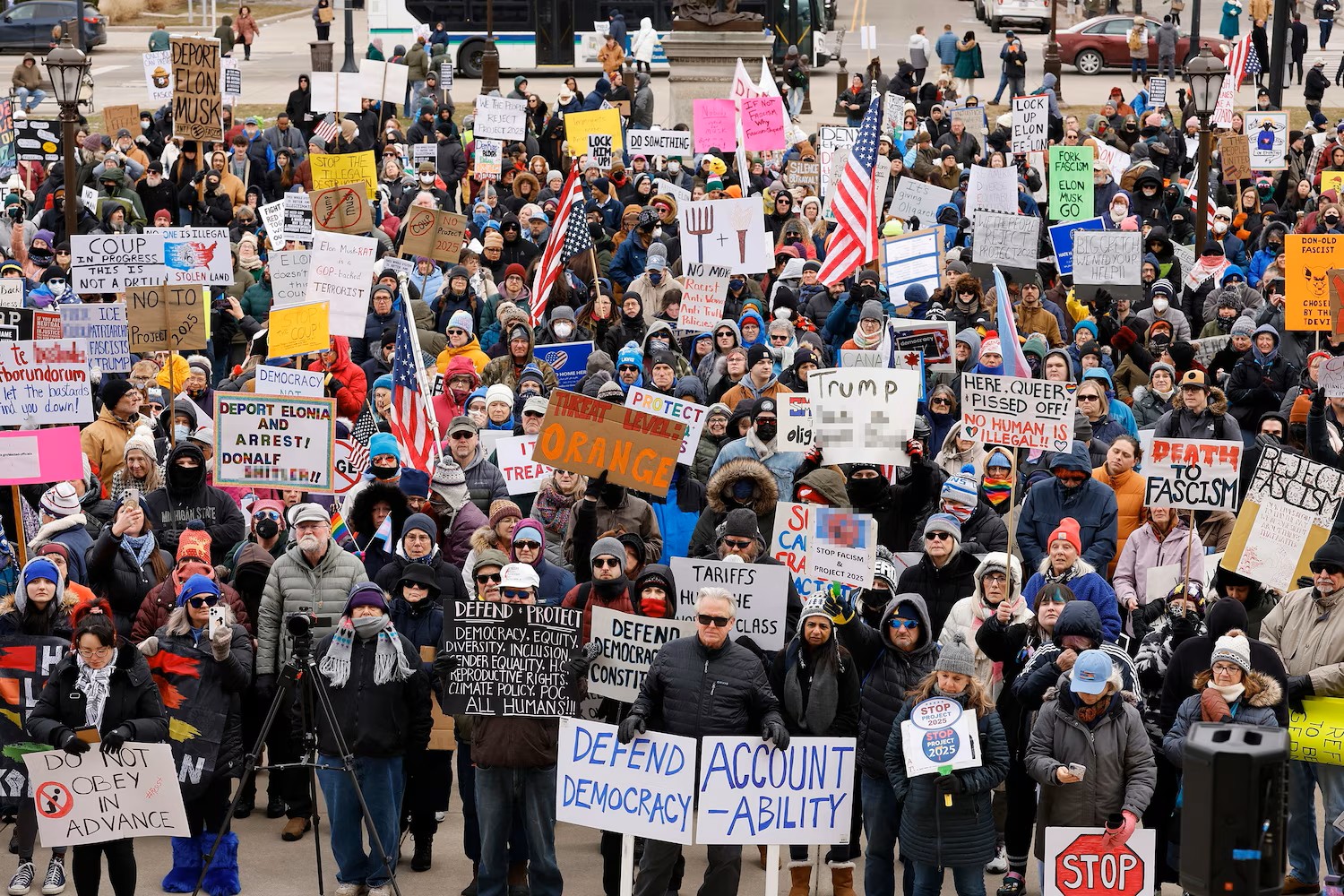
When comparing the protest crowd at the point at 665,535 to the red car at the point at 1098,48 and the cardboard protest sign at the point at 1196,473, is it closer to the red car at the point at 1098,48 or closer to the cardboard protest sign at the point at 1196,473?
the cardboard protest sign at the point at 1196,473

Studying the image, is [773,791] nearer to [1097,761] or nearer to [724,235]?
[1097,761]

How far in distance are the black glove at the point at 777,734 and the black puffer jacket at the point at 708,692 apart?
0.05m

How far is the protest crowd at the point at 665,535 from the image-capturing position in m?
8.06

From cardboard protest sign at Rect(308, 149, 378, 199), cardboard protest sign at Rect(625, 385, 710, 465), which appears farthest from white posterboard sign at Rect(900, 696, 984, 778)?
cardboard protest sign at Rect(308, 149, 378, 199)

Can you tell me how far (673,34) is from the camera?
88.3 ft

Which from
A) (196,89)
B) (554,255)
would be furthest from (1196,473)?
(196,89)

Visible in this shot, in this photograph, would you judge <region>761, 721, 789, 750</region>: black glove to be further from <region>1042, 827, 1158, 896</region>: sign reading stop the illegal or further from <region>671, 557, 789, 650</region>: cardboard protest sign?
<region>1042, 827, 1158, 896</region>: sign reading stop the illegal

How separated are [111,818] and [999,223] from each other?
398 inches

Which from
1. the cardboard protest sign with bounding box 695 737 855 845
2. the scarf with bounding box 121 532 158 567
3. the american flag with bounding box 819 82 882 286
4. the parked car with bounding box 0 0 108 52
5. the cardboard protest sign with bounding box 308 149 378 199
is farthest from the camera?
the parked car with bounding box 0 0 108 52

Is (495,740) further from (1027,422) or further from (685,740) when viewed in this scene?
(1027,422)

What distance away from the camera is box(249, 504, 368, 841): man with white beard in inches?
350

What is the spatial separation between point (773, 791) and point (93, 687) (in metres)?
2.88

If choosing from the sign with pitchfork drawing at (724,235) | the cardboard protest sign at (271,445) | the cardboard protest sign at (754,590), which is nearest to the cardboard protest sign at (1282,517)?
the cardboard protest sign at (754,590)

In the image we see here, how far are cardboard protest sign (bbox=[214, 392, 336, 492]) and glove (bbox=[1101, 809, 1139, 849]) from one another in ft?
16.2
